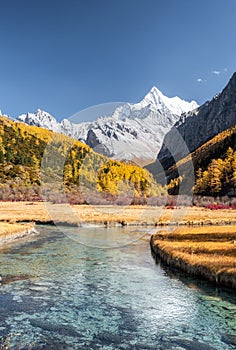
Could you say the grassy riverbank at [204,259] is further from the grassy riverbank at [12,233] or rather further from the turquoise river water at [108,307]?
the grassy riverbank at [12,233]

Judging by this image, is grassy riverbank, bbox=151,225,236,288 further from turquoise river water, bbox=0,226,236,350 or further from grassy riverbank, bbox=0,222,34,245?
grassy riverbank, bbox=0,222,34,245

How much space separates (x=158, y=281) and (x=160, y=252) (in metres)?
11.5

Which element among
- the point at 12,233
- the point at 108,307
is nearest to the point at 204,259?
the point at 108,307

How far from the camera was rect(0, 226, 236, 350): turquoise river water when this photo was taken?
15352 mm

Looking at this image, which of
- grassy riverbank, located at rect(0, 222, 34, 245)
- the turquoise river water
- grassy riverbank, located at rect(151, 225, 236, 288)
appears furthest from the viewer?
grassy riverbank, located at rect(0, 222, 34, 245)

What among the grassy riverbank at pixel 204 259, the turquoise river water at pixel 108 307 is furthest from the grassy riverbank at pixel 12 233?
the grassy riverbank at pixel 204 259

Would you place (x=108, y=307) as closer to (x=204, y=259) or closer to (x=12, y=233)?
(x=204, y=259)

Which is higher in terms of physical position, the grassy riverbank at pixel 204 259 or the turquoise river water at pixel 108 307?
the grassy riverbank at pixel 204 259

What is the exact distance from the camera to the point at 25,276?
27.3 meters

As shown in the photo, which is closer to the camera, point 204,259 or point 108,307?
point 108,307

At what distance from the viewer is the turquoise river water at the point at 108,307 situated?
50.4 feet

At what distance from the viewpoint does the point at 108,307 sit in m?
20.1

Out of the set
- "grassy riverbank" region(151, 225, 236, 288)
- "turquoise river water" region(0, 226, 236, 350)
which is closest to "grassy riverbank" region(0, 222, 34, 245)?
"turquoise river water" region(0, 226, 236, 350)

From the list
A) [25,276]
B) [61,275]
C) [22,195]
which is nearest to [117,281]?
[61,275]
